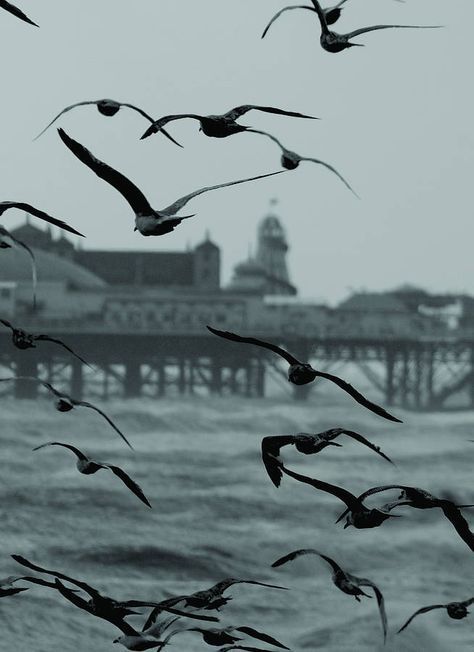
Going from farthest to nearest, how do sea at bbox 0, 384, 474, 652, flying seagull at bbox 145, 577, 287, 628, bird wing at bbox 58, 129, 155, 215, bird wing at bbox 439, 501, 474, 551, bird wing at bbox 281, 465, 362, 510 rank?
sea at bbox 0, 384, 474, 652, flying seagull at bbox 145, 577, 287, 628, bird wing at bbox 281, 465, 362, 510, bird wing at bbox 439, 501, 474, 551, bird wing at bbox 58, 129, 155, 215

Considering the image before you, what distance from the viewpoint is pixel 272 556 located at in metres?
46.6

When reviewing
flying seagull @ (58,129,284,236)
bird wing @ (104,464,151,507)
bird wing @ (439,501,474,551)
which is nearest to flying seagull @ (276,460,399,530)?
bird wing @ (439,501,474,551)

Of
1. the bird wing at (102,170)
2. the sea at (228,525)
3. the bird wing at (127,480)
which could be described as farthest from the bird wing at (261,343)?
the sea at (228,525)

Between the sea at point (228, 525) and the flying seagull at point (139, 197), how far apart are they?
2.86m

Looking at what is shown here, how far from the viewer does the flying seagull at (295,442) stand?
4344 mm

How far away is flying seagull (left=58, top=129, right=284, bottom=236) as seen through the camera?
3.93 metres

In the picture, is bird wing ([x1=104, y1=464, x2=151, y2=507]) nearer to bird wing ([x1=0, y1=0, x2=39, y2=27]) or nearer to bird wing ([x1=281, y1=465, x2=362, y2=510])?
bird wing ([x1=281, y1=465, x2=362, y2=510])

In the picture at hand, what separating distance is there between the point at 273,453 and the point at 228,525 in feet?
167

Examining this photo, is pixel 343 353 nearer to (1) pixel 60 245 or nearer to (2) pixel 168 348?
(2) pixel 168 348

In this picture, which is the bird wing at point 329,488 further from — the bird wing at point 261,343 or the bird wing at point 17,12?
the bird wing at point 17,12

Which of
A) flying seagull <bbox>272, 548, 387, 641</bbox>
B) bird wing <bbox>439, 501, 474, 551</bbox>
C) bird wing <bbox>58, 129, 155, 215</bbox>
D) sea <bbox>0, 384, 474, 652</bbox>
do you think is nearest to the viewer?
bird wing <bbox>58, 129, 155, 215</bbox>

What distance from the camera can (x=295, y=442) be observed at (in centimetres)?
452

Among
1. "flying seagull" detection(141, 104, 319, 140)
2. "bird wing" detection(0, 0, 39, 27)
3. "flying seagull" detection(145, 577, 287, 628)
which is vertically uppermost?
"bird wing" detection(0, 0, 39, 27)

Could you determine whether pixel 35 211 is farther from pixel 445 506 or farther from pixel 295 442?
pixel 445 506
